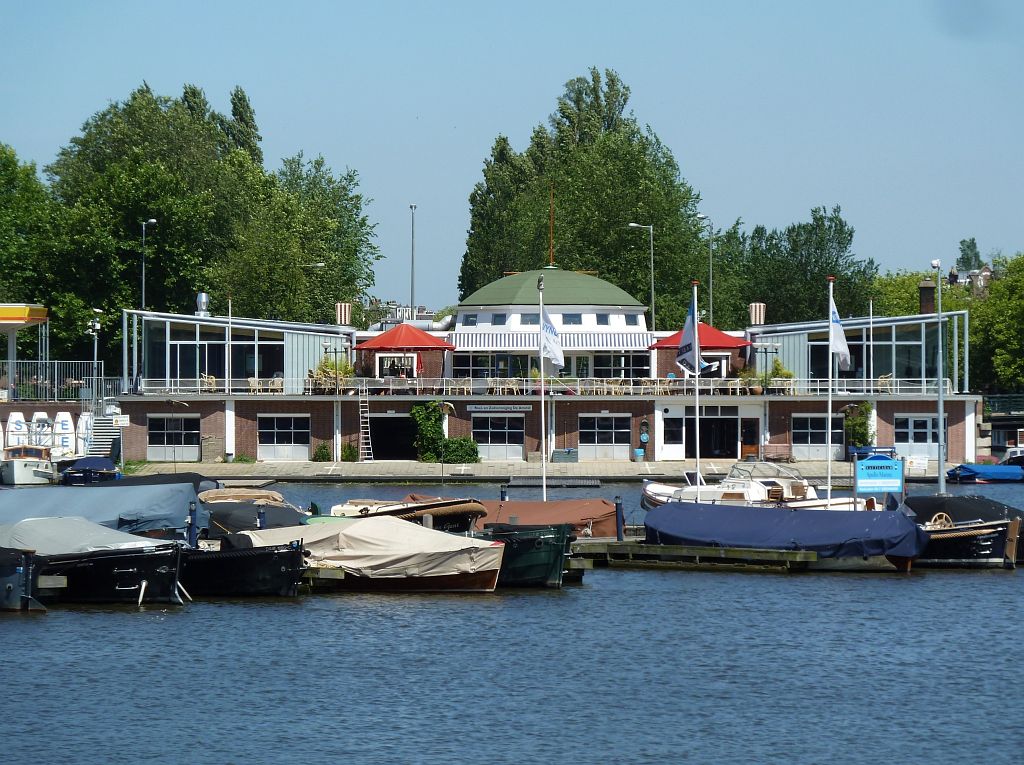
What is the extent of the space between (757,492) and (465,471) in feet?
92.8

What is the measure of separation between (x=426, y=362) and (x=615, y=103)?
53.7 metres

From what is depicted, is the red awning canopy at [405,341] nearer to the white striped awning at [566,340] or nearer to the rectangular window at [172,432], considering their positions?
the white striped awning at [566,340]

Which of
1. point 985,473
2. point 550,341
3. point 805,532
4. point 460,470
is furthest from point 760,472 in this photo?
point 985,473

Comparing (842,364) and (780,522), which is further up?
(842,364)

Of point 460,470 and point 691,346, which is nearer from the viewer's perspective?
point 691,346

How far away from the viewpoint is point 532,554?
44219 mm

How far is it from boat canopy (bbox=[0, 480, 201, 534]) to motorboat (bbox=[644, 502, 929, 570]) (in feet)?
47.9

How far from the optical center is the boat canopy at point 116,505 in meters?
46.2

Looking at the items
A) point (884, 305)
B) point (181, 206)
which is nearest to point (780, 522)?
point (181, 206)

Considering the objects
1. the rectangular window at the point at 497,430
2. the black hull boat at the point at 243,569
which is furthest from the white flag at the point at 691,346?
the rectangular window at the point at 497,430

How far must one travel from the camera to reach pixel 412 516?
47.2 metres

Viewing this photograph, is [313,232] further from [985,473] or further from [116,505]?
[116,505]

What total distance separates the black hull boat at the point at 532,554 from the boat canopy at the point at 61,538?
31.3 feet

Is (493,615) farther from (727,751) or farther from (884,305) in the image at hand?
(884,305)
